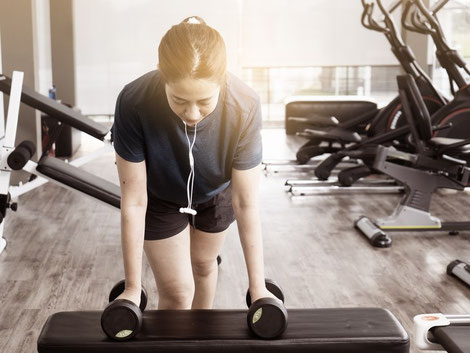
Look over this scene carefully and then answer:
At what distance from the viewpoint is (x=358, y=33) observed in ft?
24.6

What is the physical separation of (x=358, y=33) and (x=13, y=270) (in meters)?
5.52

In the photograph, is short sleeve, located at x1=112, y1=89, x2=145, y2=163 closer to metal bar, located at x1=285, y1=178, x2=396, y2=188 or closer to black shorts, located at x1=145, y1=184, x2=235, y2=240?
black shorts, located at x1=145, y1=184, x2=235, y2=240

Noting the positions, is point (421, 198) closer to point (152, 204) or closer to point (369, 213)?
point (369, 213)

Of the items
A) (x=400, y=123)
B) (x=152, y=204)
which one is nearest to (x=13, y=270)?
(x=152, y=204)

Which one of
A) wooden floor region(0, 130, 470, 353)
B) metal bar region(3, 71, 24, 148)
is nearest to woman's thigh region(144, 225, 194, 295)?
wooden floor region(0, 130, 470, 353)

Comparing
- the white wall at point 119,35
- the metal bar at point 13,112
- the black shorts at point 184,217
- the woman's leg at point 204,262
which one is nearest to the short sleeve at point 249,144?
the black shorts at point 184,217

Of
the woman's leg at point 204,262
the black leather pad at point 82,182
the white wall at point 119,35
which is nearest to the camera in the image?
the woman's leg at point 204,262

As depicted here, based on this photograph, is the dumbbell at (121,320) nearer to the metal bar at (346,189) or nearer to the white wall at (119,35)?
the metal bar at (346,189)

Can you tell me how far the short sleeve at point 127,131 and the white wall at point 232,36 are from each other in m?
6.24

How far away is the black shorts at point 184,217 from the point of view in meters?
1.58

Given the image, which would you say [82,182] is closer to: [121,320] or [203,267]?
[203,267]

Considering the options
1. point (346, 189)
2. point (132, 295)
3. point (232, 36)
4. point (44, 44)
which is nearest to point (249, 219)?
point (132, 295)

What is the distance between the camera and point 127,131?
1331mm

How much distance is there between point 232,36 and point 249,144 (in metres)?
6.44
